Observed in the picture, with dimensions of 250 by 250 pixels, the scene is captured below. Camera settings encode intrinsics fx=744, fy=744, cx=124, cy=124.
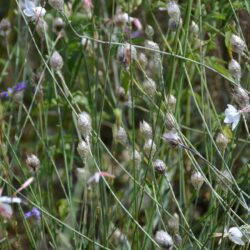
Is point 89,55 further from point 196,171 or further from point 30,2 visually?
point 196,171

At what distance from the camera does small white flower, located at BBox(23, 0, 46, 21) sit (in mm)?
1353

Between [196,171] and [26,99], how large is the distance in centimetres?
162

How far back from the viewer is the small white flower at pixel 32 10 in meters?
1.35

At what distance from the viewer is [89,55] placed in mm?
1736

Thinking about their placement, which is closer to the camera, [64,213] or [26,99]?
[64,213]

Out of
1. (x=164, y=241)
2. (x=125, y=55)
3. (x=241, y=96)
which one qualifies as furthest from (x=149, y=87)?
(x=164, y=241)

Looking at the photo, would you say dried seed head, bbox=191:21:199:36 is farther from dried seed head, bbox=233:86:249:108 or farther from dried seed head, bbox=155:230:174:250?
dried seed head, bbox=155:230:174:250

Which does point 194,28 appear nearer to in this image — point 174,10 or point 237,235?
point 174,10

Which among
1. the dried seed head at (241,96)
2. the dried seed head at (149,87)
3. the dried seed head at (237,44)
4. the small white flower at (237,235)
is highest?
the dried seed head at (237,44)

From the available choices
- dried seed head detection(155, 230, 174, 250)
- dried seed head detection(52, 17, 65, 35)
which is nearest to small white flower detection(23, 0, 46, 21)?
dried seed head detection(52, 17, 65, 35)

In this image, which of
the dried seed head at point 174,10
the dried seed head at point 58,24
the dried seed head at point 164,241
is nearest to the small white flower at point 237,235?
the dried seed head at point 164,241

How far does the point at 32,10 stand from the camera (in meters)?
1.36

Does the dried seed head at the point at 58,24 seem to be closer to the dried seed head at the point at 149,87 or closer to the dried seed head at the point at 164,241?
the dried seed head at the point at 149,87

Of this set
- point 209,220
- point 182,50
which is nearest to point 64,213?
point 209,220
